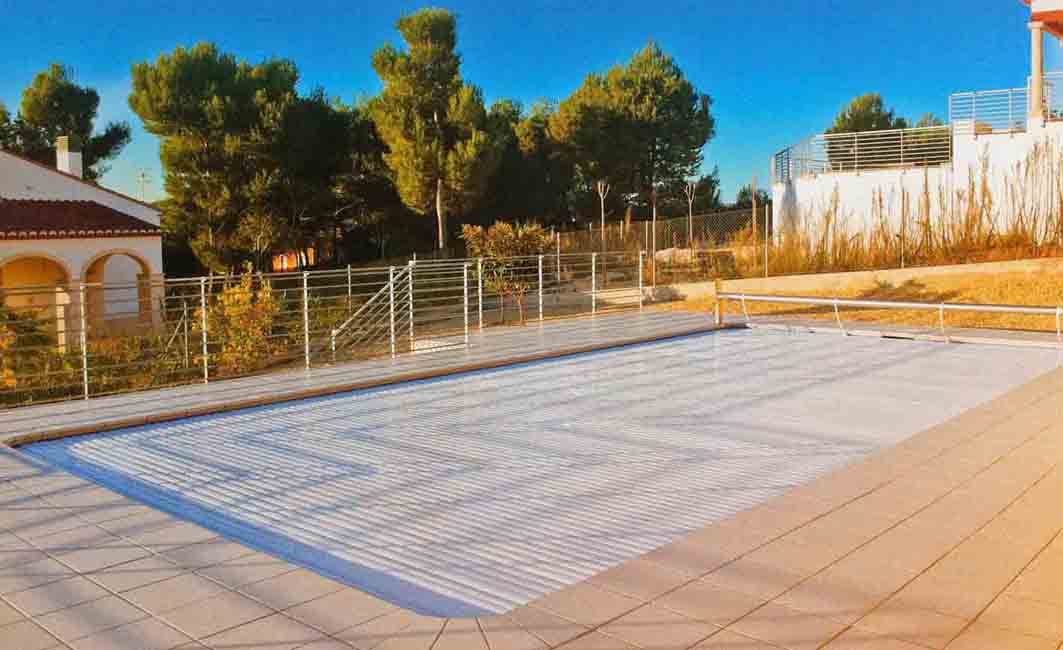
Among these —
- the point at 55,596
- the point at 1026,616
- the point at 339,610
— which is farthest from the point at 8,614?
the point at 1026,616

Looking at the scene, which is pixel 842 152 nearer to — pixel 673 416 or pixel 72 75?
pixel 673 416

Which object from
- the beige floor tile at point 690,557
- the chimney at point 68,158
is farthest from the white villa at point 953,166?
the chimney at point 68,158

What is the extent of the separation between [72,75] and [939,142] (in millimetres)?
23817

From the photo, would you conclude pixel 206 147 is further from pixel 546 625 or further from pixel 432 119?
pixel 546 625

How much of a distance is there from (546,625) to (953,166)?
50.4 feet

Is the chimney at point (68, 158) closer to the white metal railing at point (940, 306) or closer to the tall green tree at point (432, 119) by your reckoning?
the tall green tree at point (432, 119)

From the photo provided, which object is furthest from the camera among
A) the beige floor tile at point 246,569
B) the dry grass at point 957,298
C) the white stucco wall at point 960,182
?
the white stucco wall at point 960,182

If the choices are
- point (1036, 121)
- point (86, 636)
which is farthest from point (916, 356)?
point (1036, 121)

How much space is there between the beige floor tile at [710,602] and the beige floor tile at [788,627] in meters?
0.05

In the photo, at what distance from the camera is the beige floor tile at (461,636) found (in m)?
2.65

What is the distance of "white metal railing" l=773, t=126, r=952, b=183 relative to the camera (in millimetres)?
18047

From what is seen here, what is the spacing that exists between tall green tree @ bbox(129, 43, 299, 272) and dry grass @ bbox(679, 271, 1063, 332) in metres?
13.3

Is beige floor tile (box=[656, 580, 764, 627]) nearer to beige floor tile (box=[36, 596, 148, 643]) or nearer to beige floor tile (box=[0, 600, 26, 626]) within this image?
beige floor tile (box=[36, 596, 148, 643])

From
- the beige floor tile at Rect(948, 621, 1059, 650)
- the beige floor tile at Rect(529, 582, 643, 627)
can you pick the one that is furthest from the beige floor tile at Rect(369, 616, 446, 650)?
the beige floor tile at Rect(948, 621, 1059, 650)
